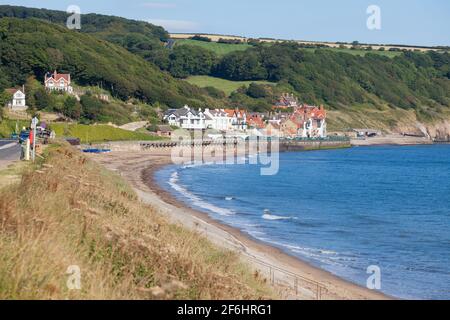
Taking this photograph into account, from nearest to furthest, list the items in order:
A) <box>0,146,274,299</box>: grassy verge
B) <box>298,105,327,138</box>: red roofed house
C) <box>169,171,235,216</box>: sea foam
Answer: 1. <box>0,146,274,299</box>: grassy verge
2. <box>169,171,235,216</box>: sea foam
3. <box>298,105,327,138</box>: red roofed house

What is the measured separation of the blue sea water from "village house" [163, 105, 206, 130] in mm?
43079

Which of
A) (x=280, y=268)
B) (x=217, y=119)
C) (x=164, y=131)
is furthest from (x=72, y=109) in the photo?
(x=280, y=268)

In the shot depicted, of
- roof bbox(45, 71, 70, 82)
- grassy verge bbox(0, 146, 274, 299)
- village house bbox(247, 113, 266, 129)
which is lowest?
grassy verge bbox(0, 146, 274, 299)

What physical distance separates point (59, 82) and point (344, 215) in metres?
82.8

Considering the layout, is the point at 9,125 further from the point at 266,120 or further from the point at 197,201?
the point at 266,120

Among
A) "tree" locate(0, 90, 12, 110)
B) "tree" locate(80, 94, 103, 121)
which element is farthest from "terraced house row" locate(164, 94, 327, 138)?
"tree" locate(0, 90, 12, 110)

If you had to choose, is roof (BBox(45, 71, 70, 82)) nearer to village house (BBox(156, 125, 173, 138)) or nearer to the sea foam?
village house (BBox(156, 125, 173, 138))

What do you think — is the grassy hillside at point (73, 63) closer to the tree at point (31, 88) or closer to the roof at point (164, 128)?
the tree at point (31, 88)

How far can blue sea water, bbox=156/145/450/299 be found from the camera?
27.3 meters

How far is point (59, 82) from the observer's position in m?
120

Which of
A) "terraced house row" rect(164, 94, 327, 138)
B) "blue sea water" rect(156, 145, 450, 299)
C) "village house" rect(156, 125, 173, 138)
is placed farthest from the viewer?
"terraced house row" rect(164, 94, 327, 138)

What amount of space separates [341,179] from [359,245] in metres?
44.8

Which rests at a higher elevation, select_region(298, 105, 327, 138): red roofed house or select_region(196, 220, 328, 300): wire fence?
select_region(298, 105, 327, 138): red roofed house

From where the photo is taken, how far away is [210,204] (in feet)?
153
